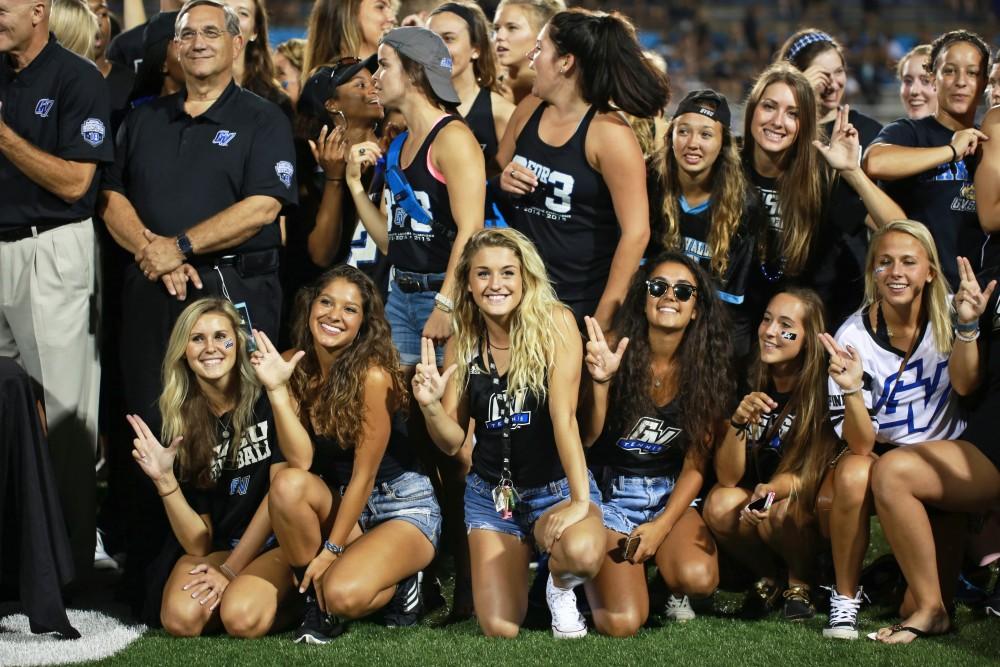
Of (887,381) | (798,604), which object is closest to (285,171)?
(887,381)

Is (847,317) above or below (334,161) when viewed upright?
below

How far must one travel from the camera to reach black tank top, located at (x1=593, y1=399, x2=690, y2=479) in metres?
4.75

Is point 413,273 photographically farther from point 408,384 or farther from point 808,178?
point 808,178

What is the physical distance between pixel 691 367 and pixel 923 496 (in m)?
0.90

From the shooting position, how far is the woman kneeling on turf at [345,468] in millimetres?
4480

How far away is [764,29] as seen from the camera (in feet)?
63.0

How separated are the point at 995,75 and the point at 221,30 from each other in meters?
2.87

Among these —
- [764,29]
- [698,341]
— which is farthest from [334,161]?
[764,29]

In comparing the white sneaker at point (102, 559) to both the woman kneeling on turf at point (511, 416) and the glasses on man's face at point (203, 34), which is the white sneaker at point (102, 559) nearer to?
the woman kneeling on turf at point (511, 416)

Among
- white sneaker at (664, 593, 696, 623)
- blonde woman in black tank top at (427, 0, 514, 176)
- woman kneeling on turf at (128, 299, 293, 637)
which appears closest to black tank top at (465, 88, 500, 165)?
blonde woman in black tank top at (427, 0, 514, 176)

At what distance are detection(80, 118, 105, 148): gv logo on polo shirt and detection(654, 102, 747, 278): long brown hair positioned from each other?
2.11 meters

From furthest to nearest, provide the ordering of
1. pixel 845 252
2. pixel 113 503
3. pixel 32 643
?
pixel 113 503, pixel 845 252, pixel 32 643

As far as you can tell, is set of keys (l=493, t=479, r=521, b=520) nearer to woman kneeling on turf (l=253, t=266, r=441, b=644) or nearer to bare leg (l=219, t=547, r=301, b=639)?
woman kneeling on turf (l=253, t=266, r=441, b=644)

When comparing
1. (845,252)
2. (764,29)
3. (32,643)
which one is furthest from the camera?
(764,29)
